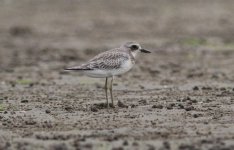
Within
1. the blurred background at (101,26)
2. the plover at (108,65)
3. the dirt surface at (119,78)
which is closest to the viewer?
the dirt surface at (119,78)

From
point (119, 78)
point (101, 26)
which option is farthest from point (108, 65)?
point (101, 26)

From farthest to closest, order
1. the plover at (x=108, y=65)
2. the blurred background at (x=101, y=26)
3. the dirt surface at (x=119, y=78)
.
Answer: the blurred background at (x=101, y=26) → the plover at (x=108, y=65) → the dirt surface at (x=119, y=78)

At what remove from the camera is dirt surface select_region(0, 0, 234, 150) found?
10.0 meters

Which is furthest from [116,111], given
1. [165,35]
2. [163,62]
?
[165,35]

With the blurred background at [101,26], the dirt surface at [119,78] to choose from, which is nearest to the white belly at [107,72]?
the dirt surface at [119,78]

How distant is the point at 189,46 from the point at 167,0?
11.1 m

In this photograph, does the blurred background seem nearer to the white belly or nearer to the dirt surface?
the dirt surface

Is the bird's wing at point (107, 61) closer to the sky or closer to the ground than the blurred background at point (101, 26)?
closer to the ground

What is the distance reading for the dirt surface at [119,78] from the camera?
10023mm

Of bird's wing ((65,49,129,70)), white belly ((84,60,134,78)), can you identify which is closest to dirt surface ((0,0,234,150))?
white belly ((84,60,134,78))

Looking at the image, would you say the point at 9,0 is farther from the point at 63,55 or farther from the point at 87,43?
the point at 63,55

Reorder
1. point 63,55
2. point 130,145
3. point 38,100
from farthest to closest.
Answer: point 63,55, point 38,100, point 130,145

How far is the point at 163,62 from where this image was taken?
19.6 meters

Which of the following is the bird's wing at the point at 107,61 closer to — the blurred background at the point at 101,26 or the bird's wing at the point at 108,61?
the bird's wing at the point at 108,61
